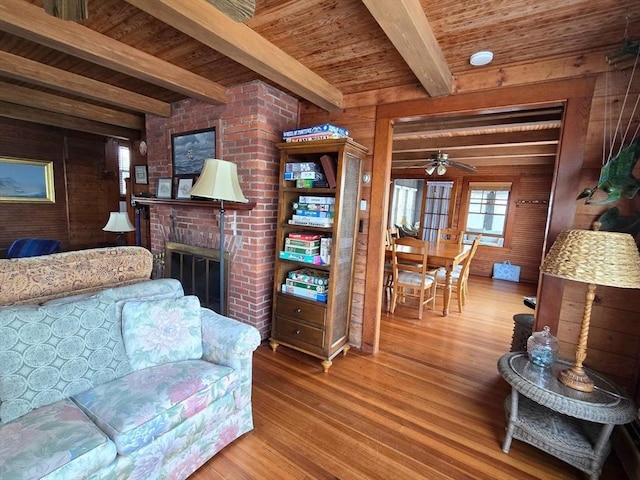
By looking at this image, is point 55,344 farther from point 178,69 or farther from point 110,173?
point 110,173

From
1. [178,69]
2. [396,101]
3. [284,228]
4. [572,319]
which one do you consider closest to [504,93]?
[396,101]

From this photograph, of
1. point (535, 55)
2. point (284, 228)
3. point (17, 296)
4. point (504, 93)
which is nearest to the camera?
point (17, 296)

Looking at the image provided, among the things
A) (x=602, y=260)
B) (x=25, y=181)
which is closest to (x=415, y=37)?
(x=602, y=260)

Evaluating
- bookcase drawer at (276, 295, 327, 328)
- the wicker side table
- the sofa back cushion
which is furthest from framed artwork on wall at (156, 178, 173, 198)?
the wicker side table

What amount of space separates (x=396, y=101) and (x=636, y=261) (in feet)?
5.90

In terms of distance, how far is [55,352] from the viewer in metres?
1.29

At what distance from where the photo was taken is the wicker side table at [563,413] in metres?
1.34

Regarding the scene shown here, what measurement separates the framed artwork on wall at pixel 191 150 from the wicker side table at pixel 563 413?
116 inches

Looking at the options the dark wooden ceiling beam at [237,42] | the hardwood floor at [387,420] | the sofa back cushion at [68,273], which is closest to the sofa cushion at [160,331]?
the sofa back cushion at [68,273]

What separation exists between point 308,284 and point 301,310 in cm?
23

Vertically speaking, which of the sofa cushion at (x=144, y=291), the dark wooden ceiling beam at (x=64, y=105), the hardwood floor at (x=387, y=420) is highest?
the dark wooden ceiling beam at (x=64, y=105)

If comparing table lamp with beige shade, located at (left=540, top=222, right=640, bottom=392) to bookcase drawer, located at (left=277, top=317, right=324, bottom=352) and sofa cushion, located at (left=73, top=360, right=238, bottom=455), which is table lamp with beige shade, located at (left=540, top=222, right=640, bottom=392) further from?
sofa cushion, located at (left=73, top=360, right=238, bottom=455)

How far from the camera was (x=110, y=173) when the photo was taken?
17.7ft

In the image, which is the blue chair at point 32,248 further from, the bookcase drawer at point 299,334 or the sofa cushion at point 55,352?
the bookcase drawer at point 299,334
